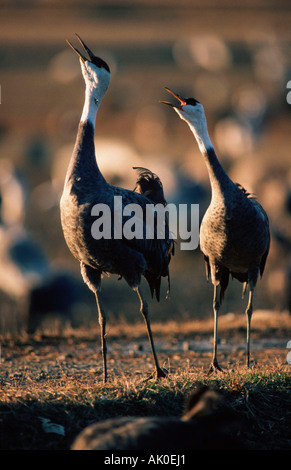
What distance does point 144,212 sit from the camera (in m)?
6.09

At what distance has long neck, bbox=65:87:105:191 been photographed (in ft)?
18.8

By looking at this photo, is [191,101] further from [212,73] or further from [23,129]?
[212,73]

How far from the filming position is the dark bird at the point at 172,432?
418cm

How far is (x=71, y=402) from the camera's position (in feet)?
16.5

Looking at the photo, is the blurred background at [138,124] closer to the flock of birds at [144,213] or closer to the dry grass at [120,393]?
the dry grass at [120,393]

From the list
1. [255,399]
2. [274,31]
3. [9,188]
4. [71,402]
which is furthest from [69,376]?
[274,31]

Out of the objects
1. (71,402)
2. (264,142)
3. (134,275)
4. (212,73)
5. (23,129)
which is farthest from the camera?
(212,73)

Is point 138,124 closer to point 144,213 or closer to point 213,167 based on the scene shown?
point 213,167

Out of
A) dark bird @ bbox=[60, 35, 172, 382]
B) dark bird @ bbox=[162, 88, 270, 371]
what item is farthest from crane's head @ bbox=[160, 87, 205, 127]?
dark bird @ bbox=[60, 35, 172, 382]

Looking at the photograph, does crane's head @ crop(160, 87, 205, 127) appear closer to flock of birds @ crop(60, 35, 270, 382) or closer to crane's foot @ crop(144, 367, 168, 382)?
flock of birds @ crop(60, 35, 270, 382)

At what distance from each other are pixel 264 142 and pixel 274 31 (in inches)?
894

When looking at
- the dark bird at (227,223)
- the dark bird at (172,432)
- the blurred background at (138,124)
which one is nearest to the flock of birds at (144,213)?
the dark bird at (227,223)
